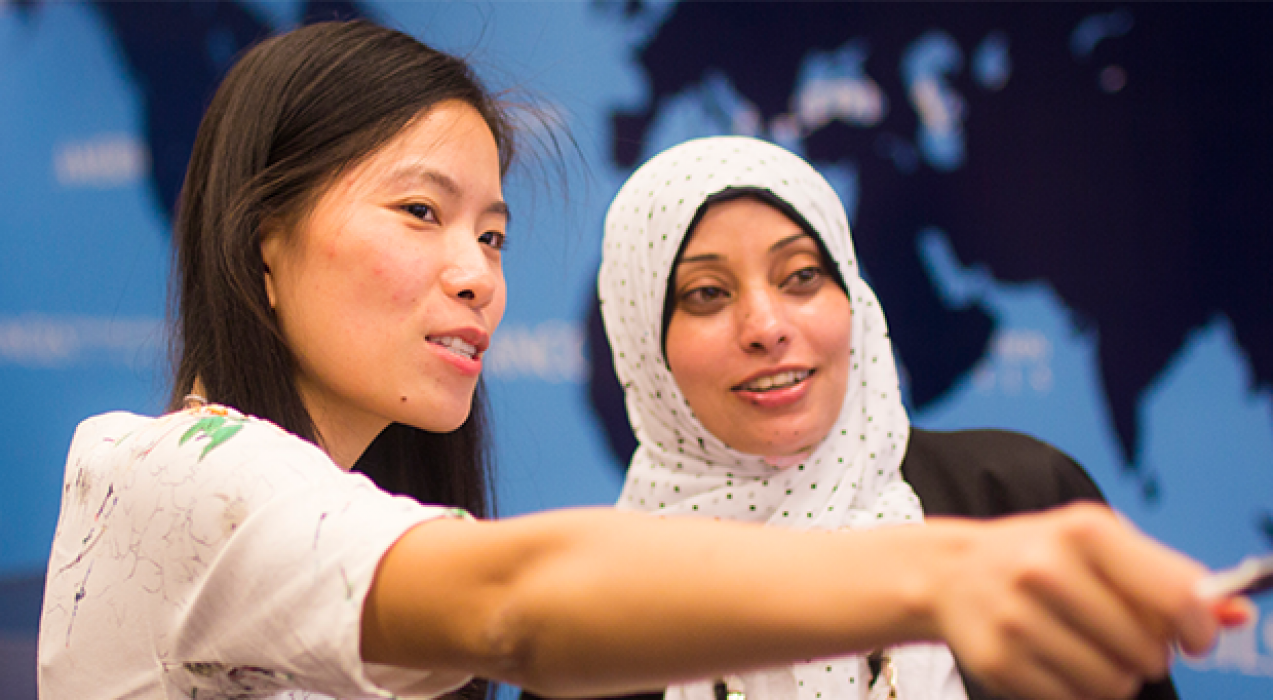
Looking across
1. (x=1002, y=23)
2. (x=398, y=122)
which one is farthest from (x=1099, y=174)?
(x=398, y=122)

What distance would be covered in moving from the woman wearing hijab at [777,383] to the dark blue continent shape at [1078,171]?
0.68 meters

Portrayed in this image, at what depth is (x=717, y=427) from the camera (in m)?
1.35

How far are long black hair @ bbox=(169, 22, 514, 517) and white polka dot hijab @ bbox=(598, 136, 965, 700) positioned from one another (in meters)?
0.49

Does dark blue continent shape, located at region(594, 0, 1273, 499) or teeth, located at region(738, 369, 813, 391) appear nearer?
teeth, located at region(738, 369, 813, 391)

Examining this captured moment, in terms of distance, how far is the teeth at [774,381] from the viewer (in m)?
1.29

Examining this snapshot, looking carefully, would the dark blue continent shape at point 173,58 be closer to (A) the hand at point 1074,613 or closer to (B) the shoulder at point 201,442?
(B) the shoulder at point 201,442

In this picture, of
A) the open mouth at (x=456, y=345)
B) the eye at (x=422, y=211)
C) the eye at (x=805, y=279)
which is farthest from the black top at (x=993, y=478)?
the eye at (x=422, y=211)

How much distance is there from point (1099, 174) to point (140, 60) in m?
2.59

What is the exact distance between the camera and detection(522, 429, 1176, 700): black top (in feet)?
4.35

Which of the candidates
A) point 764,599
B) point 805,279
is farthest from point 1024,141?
point 764,599

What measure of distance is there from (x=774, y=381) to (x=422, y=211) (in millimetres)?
593

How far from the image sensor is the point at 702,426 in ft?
4.52

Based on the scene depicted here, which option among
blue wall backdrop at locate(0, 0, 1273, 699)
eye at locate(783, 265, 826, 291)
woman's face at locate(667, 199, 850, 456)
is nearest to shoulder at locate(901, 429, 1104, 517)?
woman's face at locate(667, 199, 850, 456)

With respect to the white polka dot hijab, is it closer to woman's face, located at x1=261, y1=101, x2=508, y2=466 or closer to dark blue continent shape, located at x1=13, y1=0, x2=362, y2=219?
woman's face, located at x1=261, y1=101, x2=508, y2=466
